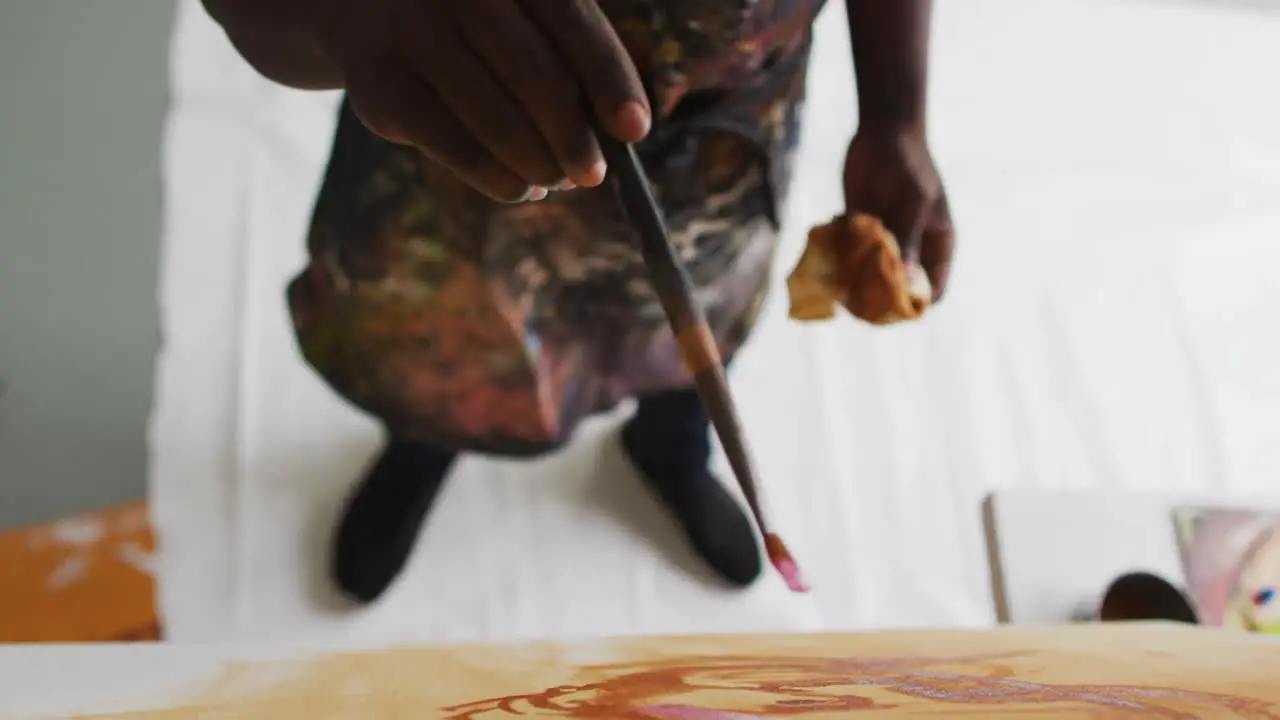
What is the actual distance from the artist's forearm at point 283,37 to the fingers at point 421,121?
0.02 meters

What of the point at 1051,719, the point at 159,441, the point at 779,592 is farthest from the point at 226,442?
the point at 1051,719

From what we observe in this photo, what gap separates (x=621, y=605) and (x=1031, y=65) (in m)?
0.65

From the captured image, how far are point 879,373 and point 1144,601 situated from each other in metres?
0.34

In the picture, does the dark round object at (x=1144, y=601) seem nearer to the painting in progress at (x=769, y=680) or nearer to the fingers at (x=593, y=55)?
the painting in progress at (x=769, y=680)

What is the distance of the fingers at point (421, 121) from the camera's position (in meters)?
0.26

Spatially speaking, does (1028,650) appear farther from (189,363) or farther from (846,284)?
(189,363)

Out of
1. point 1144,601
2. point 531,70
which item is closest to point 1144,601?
point 1144,601

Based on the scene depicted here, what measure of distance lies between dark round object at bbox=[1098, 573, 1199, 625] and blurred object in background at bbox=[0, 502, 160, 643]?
1.75 ft

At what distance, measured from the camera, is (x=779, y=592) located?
727mm

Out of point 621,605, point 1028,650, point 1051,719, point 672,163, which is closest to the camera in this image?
point 1051,719

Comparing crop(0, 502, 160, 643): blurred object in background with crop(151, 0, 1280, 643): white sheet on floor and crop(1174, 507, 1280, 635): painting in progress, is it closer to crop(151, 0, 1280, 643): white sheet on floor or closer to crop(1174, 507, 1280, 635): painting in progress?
crop(151, 0, 1280, 643): white sheet on floor

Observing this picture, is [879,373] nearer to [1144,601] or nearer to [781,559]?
[1144,601]

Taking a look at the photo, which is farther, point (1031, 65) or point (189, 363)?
point (1031, 65)

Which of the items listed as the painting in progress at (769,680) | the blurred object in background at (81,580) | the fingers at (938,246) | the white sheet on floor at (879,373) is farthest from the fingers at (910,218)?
the blurred object in background at (81,580)
